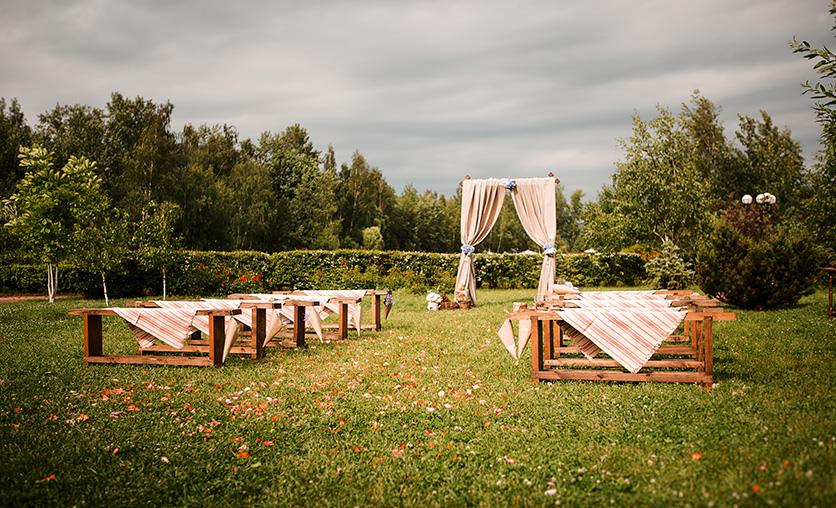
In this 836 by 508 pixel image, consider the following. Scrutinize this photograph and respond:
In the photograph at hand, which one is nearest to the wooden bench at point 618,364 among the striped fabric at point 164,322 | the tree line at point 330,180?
the tree line at point 330,180

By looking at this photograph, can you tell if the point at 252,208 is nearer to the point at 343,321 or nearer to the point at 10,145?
the point at 10,145

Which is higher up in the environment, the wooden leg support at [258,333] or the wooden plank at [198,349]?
the wooden leg support at [258,333]

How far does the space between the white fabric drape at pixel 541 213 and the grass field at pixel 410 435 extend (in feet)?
17.1

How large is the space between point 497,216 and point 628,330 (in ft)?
22.6

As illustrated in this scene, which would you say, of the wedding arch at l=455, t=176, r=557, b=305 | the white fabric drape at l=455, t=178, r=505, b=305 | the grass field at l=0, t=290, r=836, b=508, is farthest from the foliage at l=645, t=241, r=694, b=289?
the grass field at l=0, t=290, r=836, b=508

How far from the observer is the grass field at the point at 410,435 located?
8.35ft

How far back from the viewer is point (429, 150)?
2491 centimetres

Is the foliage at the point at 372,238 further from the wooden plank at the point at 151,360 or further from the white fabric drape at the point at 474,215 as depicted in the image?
the wooden plank at the point at 151,360

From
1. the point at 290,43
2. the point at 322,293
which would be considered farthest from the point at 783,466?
the point at 290,43

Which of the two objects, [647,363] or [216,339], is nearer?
[647,363]

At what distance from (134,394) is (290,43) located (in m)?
9.41

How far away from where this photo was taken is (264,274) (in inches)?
633

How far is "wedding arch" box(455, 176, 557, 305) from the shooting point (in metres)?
10.9

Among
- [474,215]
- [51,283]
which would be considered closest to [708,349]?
[474,215]
